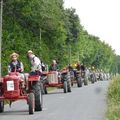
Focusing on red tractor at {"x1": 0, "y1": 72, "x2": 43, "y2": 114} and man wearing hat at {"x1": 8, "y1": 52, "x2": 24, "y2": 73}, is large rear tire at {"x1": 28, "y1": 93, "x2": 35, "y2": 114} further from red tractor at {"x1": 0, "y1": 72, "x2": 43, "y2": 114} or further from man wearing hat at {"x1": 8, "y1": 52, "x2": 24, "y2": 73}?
man wearing hat at {"x1": 8, "y1": 52, "x2": 24, "y2": 73}

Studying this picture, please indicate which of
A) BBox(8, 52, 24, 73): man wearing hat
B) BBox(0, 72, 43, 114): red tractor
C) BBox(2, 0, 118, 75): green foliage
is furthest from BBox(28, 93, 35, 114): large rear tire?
BBox(2, 0, 118, 75): green foliage

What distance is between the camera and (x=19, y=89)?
1948 cm

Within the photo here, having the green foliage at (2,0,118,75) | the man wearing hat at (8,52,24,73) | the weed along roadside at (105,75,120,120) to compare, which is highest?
the green foliage at (2,0,118,75)

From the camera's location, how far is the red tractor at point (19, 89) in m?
19.2

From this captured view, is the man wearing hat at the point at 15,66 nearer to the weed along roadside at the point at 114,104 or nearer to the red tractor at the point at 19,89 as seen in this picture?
the red tractor at the point at 19,89

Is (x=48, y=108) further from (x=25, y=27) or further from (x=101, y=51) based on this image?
(x=101, y=51)

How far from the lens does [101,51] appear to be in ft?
437

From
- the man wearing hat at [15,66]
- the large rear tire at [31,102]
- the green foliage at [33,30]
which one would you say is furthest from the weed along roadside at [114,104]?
the green foliage at [33,30]

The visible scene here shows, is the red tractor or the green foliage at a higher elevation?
the green foliage

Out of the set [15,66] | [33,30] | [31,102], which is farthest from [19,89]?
[33,30]

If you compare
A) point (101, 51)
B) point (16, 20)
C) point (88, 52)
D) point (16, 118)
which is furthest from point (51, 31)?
point (101, 51)

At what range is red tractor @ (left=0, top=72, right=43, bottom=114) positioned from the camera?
63.0ft

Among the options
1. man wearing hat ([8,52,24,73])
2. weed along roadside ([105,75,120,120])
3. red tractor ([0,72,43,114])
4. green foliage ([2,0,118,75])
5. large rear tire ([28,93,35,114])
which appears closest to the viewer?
weed along roadside ([105,75,120,120])

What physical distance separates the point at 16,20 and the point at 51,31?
10180 millimetres
